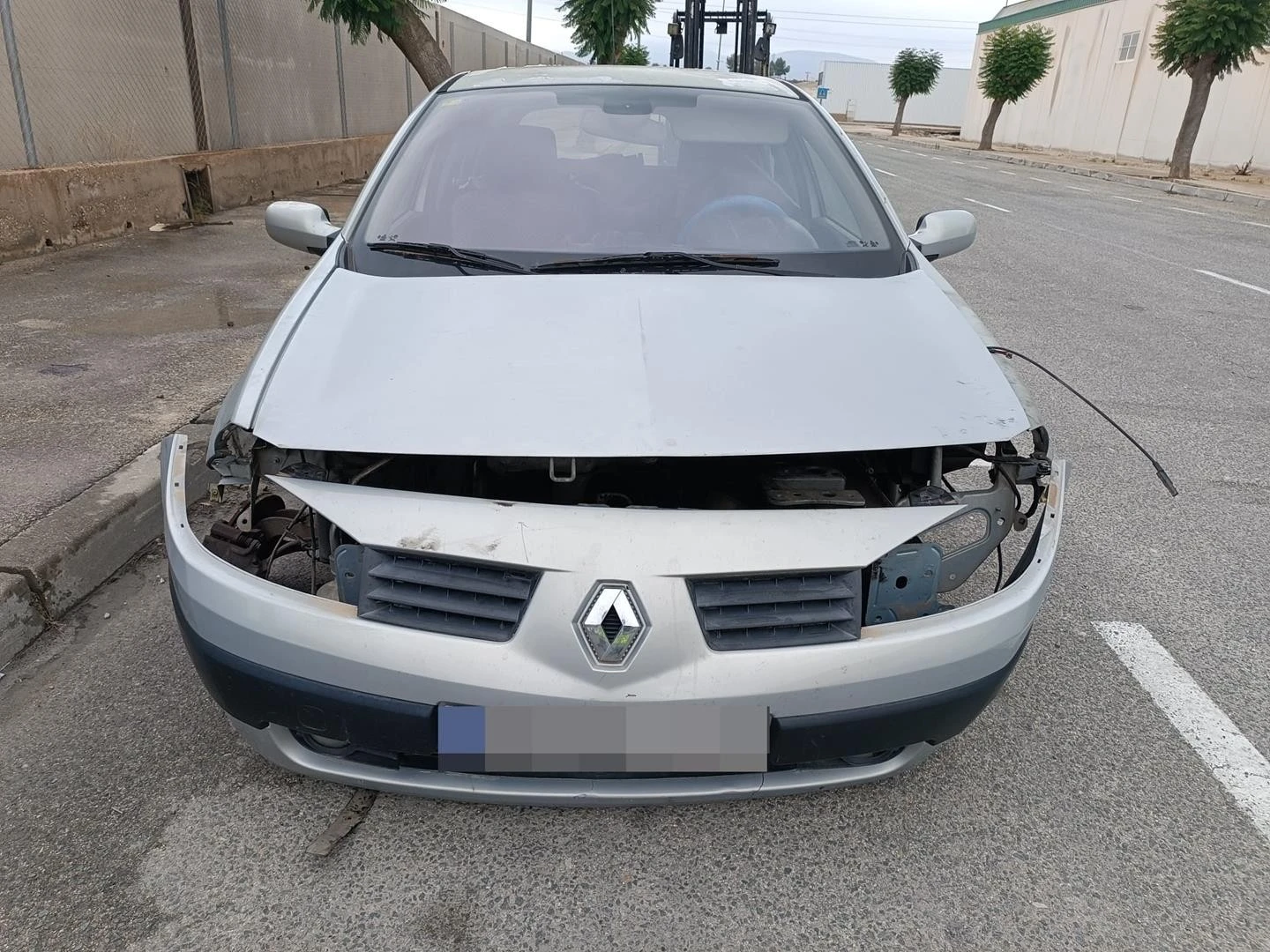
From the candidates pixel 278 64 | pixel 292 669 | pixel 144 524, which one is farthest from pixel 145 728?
pixel 278 64

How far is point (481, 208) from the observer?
2943 mm

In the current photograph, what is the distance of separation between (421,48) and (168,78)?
4.62 m

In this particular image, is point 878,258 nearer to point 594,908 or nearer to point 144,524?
point 594,908

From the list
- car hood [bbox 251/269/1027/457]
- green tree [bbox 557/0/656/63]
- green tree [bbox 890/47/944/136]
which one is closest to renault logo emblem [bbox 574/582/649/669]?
car hood [bbox 251/269/1027/457]

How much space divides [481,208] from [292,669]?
1618 mm

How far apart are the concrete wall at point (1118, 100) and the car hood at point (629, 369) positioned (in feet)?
113

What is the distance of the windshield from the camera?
2.82 meters

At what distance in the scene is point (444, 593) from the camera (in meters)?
1.84

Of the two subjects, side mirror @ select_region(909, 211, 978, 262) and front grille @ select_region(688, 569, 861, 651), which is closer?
front grille @ select_region(688, 569, 861, 651)

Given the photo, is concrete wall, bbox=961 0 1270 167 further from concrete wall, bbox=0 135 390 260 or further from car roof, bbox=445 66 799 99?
car roof, bbox=445 66 799 99

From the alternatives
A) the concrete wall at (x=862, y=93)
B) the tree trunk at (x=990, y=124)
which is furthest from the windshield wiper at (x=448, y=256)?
the concrete wall at (x=862, y=93)

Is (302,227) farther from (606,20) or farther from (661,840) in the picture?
(606,20)

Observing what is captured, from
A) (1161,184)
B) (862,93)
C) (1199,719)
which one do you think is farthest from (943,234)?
(862,93)

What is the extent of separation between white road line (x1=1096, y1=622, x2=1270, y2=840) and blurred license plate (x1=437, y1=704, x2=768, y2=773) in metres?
1.32
